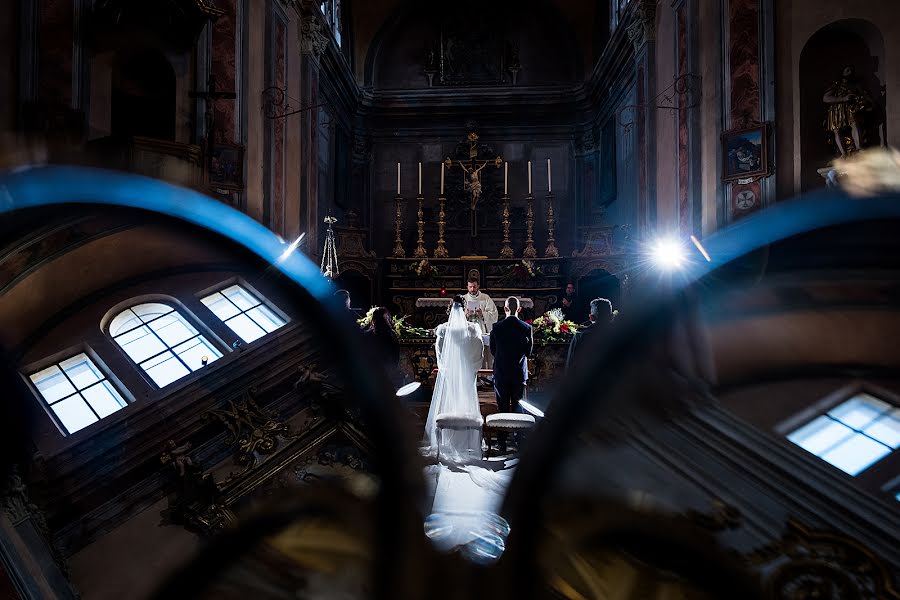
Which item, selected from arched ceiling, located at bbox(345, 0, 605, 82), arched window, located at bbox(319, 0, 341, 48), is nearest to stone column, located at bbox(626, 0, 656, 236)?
arched ceiling, located at bbox(345, 0, 605, 82)

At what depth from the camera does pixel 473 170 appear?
581 inches

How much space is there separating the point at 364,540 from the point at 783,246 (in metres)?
0.66

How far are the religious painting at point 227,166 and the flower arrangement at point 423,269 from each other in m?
5.53

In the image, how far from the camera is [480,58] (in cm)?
1630

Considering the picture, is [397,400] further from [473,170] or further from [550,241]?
[473,170]

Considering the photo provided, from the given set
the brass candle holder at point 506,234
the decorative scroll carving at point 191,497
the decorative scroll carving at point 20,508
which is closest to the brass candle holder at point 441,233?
the brass candle holder at point 506,234

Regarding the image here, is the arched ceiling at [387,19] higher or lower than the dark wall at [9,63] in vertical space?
higher

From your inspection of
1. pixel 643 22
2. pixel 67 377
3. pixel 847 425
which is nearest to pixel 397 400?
pixel 847 425

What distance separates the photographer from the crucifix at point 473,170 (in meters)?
14.6

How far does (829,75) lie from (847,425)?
8.42 m

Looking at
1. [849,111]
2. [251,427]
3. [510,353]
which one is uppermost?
[849,111]

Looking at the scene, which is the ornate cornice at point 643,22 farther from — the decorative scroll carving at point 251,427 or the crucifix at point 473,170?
the decorative scroll carving at point 251,427

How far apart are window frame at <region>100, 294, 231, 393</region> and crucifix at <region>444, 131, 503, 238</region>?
1258 cm

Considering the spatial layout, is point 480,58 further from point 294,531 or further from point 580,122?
point 294,531
